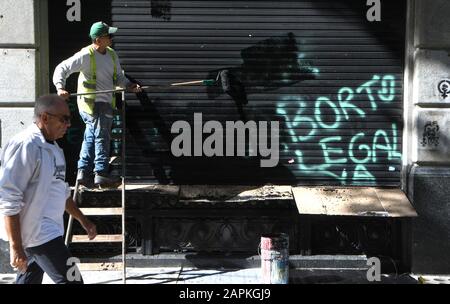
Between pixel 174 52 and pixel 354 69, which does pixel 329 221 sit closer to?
pixel 354 69

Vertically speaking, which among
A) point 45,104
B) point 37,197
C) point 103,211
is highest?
point 45,104

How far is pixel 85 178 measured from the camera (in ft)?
23.1

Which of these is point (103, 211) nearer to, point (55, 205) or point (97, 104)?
point (97, 104)

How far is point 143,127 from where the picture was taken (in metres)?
7.65

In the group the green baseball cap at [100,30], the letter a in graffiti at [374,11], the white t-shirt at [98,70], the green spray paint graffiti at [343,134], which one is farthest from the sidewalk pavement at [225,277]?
the letter a in graffiti at [374,11]

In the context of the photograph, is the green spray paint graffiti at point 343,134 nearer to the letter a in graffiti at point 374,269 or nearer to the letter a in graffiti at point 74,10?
the letter a in graffiti at point 374,269

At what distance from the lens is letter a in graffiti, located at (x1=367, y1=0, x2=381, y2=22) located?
7.51m

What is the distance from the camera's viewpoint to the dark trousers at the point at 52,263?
4.32 metres

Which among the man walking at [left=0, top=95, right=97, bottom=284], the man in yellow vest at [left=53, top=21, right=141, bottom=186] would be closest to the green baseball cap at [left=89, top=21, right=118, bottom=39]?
the man in yellow vest at [left=53, top=21, right=141, bottom=186]

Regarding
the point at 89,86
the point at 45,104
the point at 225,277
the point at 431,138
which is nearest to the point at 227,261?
the point at 225,277

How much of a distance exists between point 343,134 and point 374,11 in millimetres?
1537

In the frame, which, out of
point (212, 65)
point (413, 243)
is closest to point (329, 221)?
point (413, 243)

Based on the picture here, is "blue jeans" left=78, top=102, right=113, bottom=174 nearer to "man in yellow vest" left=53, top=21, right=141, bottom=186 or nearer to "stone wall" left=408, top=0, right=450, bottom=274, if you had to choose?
"man in yellow vest" left=53, top=21, right=141, bottom=186

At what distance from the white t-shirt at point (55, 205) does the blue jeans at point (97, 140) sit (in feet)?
7.75
